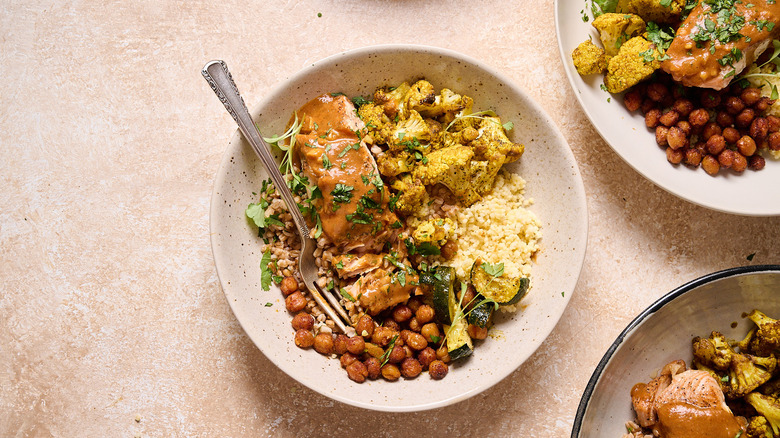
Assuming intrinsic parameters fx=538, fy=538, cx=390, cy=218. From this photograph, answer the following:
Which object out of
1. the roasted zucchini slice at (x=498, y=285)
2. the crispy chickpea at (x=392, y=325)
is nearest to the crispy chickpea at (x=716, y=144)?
the roasted zucchini slice at (x=498, y=285)

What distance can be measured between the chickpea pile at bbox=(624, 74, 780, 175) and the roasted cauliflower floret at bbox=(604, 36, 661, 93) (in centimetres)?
12

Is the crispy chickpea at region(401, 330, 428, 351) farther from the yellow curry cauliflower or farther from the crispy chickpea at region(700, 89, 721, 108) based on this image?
the crispy chickpea at region(700, 89, 721, 108)

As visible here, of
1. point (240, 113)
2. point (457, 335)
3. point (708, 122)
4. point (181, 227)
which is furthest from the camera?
point (181, 227)

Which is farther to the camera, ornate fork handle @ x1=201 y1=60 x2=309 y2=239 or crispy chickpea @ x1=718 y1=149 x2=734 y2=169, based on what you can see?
crispy chickpea @ x1=718 y1=149 x2=734 y2=169

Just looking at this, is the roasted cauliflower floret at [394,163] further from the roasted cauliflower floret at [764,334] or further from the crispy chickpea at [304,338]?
the roasted cauliflower floret at [764,334]

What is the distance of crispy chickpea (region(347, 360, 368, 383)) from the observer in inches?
86.5

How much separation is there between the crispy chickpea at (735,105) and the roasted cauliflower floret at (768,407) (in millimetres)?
1240

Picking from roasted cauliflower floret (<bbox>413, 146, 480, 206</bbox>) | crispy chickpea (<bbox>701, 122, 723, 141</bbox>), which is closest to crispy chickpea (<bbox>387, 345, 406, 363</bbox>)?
roasted cauliflower floret (<bbox>413, 146, 480, 206</bbox>)

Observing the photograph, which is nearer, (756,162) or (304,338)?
(304,338)

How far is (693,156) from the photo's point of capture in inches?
93.4

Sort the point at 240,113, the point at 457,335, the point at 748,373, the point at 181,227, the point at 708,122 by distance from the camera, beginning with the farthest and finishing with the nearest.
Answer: the point at 181,227 < the point at 708,122 < the point at 748,373 < the point at 457,335 < the point at 240,113

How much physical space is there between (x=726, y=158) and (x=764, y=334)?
77 centimetres

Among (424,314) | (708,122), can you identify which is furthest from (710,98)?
(424,314)

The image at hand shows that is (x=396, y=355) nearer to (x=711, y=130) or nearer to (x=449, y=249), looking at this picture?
(x=449, y=249)
